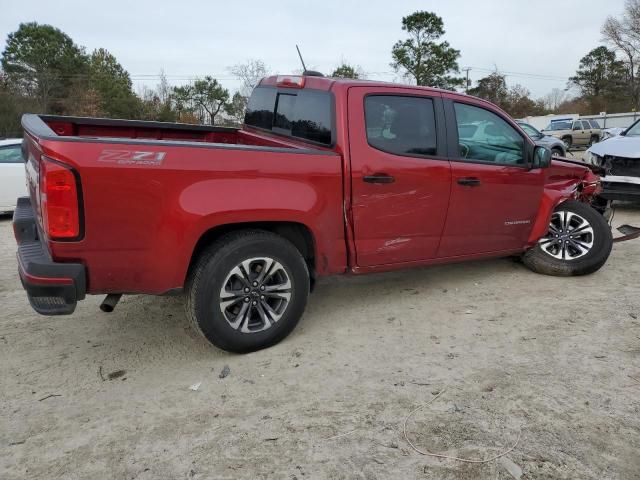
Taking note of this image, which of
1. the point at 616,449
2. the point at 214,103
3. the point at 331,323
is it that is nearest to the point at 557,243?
the point at 331,323

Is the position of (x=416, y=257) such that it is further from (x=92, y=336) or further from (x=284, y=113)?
(x=92, y=336)

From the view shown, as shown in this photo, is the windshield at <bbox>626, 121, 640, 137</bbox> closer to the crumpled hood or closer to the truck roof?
the crumpled hood

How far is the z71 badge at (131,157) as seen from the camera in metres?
2.62

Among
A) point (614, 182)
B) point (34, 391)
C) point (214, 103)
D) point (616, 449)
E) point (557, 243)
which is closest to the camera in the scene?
point (616, 449)

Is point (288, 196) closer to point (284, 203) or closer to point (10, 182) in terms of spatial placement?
point (284, 203)

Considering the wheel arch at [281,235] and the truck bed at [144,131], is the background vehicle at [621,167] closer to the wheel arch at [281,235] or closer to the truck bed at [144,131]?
the truck bed at [144,131]

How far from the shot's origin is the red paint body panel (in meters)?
2.70

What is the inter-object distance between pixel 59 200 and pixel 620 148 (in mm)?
8474

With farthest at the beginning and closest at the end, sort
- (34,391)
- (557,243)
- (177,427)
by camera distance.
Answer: (557,243) → (34,391) → (177,427)

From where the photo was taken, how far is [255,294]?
3.23m

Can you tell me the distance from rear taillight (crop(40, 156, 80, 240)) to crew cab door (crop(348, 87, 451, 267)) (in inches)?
70.4

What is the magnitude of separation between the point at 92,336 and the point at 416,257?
2.58 metres

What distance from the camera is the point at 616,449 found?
233 cm

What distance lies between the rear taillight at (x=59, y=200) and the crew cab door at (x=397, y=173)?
1788 mm
